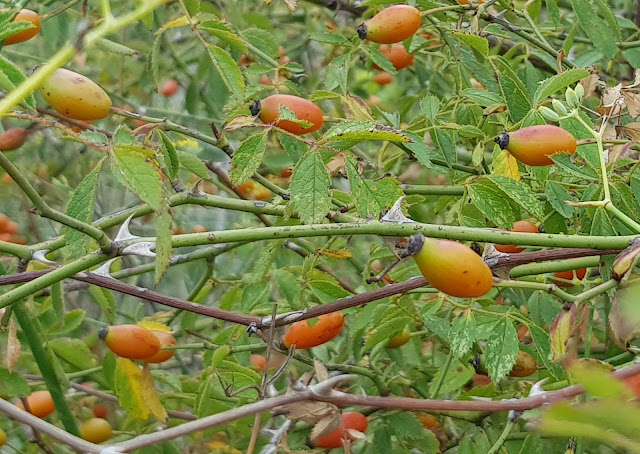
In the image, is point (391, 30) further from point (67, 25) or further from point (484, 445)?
point (67, 25)

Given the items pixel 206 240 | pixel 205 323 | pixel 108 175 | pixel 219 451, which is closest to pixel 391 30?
pixel 206 240

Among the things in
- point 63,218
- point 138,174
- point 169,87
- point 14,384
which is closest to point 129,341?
point 14,384

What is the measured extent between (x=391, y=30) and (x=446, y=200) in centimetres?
32

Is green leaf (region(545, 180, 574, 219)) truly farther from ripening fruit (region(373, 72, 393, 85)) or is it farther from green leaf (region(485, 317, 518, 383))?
ripening fruit (region(373, 72, 393, 85))

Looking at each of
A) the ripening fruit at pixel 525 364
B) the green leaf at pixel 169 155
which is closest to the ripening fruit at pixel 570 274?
the ripening fruit at pixel 525 364

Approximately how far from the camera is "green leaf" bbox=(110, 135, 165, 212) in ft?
2.82

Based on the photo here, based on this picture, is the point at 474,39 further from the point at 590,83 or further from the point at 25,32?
the point at 25,32

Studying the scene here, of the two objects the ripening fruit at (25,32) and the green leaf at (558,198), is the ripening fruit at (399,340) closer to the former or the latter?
the green leaf at (558,198)

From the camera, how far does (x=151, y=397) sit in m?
1.33

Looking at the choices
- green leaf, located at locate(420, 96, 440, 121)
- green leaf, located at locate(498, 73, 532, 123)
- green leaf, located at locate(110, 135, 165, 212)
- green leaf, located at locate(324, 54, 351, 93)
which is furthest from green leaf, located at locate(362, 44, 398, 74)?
green leaf, located at locate(110, 135, 165, 212)

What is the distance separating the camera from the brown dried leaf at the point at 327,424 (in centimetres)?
91

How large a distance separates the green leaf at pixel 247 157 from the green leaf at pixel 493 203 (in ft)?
0.83

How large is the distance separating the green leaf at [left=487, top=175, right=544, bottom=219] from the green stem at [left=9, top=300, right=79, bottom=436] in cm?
70

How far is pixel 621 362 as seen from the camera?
4.52 feet
